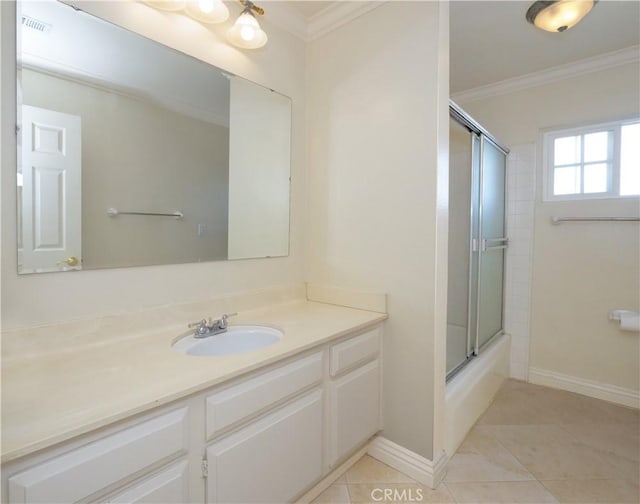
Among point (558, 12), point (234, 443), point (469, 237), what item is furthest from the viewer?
point (469, 237)

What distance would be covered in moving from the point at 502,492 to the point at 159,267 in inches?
71.7

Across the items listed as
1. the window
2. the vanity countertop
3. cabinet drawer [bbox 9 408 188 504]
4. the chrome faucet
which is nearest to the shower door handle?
the window

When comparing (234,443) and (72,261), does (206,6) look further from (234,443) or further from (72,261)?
(234,443)

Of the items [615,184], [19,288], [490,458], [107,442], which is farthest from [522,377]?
[19,288]

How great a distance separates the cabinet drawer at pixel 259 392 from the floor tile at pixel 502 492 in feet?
2.90

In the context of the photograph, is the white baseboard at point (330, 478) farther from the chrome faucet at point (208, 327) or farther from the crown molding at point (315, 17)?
the crown molding at point (315, 17)

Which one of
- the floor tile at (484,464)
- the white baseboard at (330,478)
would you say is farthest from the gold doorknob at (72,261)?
the floor tile at (484,464)

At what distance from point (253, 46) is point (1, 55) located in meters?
0.96

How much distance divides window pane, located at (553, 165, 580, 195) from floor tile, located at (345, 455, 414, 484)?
7.73 ft

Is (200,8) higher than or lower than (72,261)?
higher

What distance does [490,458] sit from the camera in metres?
1.66

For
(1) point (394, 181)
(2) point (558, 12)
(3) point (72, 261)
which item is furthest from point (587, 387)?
(3) point (72, 261)

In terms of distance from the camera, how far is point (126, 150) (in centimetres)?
123

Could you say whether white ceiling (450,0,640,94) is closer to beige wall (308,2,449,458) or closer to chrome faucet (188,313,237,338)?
beige wall (308,2,449,458)
